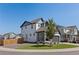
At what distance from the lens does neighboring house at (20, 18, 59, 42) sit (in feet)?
28.3

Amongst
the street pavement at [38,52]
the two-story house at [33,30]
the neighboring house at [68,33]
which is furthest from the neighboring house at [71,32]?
the two-story house at [33,30]

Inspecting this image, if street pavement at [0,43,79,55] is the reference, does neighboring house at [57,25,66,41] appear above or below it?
above

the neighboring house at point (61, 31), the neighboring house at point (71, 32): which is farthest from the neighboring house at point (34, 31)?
the neighboring house at point (71, 32)

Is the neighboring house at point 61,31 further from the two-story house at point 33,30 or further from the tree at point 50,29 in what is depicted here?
the two-story house at point 33,30

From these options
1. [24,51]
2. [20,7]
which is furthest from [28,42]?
[20,7]

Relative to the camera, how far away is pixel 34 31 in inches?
343

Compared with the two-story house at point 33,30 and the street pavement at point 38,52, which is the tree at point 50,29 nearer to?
the two-story house at point 33,30

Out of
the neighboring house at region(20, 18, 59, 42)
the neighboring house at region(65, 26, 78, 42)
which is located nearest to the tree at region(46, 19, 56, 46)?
the neighboring house at region(20, 18, 59, 42)

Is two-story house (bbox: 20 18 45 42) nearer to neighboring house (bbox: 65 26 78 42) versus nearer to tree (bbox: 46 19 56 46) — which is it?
tree (bbox: 46 19 56 46)

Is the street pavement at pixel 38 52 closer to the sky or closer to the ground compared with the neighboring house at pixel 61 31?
closer to the ground

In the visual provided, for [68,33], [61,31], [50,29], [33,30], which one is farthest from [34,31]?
[68,33]

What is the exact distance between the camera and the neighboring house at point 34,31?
8.64 meters

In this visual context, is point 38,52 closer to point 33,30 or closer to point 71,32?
point 33,30

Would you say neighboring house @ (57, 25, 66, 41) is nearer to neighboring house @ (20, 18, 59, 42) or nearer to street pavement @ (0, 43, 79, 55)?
neighboring house @ (20, 18, 59, 42)
